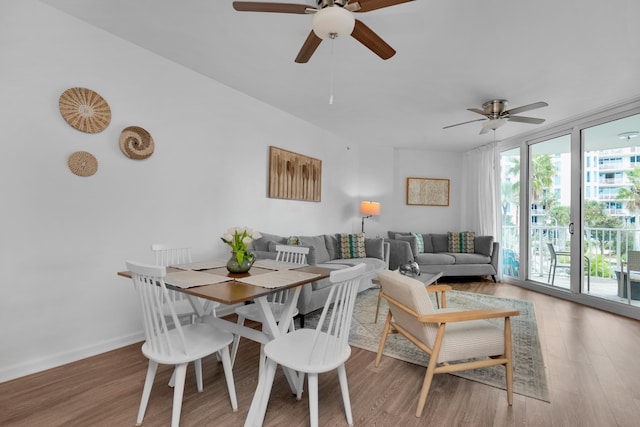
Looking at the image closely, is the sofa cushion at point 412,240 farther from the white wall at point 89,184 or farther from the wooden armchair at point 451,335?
the wooden armchair at point 451,335

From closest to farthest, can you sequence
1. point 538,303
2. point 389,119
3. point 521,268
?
1. point 538,303
2. point 389,119
3. point 521,268

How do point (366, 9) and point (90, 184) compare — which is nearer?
point (366, 9)

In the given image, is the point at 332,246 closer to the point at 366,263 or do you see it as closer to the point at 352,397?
the point at 366,263

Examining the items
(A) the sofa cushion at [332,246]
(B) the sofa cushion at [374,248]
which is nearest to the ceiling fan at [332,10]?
(A) the sofa cushion at [332,246]

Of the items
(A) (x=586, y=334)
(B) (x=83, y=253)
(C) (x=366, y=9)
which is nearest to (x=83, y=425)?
(B) (x=83, y=253)

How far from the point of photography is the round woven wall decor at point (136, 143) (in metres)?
2.73

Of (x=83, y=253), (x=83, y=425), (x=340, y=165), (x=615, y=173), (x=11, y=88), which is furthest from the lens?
(x=340, y=165)

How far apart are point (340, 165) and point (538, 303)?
3.77 meters

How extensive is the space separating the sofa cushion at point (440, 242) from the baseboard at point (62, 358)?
17.6 feet

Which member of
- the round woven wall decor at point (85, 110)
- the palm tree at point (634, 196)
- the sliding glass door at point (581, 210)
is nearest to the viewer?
the round woven wall decor at point (85, 110)

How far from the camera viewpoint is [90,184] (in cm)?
254

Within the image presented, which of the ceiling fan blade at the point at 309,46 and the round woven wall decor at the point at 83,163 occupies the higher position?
the ceiling fan blade at the point at 309,46

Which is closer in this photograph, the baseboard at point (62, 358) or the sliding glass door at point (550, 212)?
the baseboard at point (62, 358)

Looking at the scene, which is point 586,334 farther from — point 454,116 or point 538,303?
point 454,116
